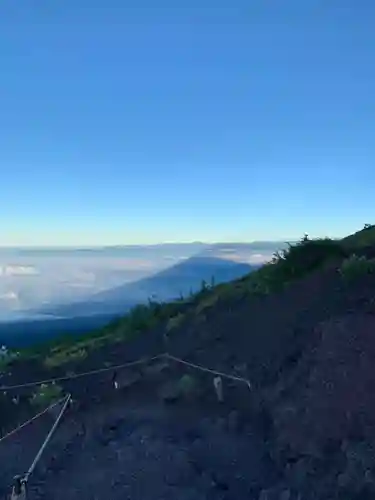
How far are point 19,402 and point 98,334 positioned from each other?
14.8 ft

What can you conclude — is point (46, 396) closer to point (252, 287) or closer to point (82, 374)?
point (82, 374)

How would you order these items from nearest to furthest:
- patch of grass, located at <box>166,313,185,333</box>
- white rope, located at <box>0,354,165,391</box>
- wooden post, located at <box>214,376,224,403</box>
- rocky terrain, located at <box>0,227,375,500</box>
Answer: rocky terrain, located at <box>0,227,375,500</box>, wooden post, located at <box>214,376,224,403</box>, white rope, located at <box>0,354,165,391</box>, patch of grass, located at <box>166,313,185,333</box>

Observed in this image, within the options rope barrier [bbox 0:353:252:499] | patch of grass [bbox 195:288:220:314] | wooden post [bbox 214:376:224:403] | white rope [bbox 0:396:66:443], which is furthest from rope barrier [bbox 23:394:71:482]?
patch of grass [bbox 195:288:220:314]

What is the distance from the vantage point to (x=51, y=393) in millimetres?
8906

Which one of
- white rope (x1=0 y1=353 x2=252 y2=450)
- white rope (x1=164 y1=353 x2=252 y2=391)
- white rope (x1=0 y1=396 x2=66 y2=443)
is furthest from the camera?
white rope (x1=0 y1=396 x2=66 y2=443)

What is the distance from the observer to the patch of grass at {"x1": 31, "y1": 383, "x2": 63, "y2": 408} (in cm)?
876

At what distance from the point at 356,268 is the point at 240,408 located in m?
2.59

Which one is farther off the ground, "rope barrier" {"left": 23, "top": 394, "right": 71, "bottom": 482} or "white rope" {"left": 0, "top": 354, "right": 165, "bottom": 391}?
"white rope" {"left": 0, "top": 354, "right": 165, "bottom": 391}

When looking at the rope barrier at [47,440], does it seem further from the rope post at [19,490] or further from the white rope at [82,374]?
the white rope at [82,374]

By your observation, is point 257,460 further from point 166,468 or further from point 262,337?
point 262,337

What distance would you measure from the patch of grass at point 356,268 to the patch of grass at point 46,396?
12.2ft

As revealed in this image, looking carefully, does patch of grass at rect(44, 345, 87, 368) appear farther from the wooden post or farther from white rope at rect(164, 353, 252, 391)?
the wooden post

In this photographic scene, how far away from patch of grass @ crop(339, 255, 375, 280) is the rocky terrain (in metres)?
0.02

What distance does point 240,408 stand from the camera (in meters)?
7.15
